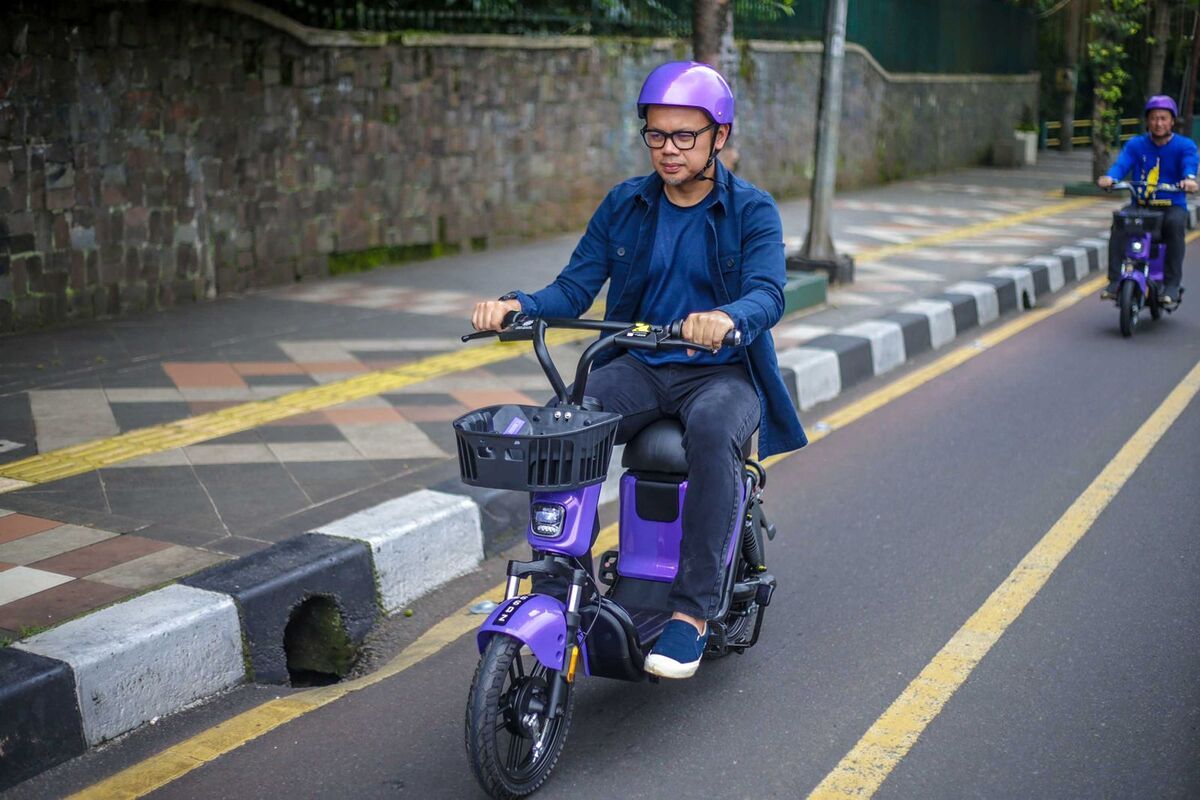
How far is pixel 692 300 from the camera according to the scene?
3.64 meters

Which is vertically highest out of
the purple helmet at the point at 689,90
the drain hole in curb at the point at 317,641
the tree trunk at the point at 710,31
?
the tree trunk at the point at 710,31

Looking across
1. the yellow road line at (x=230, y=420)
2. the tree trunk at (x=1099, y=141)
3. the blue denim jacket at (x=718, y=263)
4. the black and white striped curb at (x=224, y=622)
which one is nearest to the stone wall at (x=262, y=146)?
the yellow road line at (x=230, y=420)

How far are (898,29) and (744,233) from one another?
17743mm

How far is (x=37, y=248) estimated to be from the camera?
7828mm

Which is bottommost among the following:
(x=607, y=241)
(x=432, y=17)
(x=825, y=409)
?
(x=825, y=409)

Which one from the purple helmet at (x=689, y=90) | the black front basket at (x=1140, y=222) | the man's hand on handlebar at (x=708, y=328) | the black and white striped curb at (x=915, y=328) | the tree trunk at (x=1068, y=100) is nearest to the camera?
the man's hand on handlebar at (x=708, y=328)

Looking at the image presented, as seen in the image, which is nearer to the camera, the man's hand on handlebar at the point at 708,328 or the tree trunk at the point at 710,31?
the man's hand on handlebar at the point at 708,328

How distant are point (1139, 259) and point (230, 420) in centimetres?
611

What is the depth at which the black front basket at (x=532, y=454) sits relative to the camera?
9.43ft

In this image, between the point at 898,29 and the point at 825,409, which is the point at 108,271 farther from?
the point at 898,29

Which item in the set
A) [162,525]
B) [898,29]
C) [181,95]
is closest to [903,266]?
[181,95]

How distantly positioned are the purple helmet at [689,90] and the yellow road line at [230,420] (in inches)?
114

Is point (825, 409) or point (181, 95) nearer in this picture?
point (825, 409)

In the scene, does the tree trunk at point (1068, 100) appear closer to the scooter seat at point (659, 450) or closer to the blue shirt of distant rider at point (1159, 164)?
the blue shirt of distant rider at point (1159, 164)
